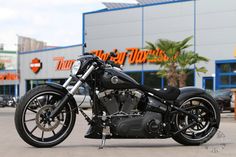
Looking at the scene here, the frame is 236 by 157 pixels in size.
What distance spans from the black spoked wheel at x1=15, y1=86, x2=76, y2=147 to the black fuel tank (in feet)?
2.28

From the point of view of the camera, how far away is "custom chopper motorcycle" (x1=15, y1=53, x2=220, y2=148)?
868 centimetres

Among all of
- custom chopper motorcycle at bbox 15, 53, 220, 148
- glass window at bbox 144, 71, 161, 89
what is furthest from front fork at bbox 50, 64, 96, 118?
glass window at bbox 144, 71, 161, 89

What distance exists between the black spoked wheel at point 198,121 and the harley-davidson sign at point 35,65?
63.7 metres

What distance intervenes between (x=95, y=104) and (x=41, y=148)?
1.05 meters

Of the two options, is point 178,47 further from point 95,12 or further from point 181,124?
point 181,124

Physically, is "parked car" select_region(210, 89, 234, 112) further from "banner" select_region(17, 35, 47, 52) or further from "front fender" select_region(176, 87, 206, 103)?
"banner" select_region(17, 35, 47, 52)

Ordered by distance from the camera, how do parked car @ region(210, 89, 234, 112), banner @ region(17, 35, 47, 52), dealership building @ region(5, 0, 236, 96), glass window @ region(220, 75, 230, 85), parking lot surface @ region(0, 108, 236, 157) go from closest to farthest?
parking lot surface @ region(0, 108, 236, 157) < parked car @ region(210, 89, 234, 112) < dealership building @ region(5, 0, 236, 96) < glass window @ region(220, 75, 230, 85) < banner @ region(17, 35, 47, 52)

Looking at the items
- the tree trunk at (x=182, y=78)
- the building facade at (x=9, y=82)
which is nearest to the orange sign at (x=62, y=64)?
the building facade at (x=9, y=82)

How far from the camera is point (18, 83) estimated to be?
7725 cm

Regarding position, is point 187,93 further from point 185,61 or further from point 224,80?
point 224,80

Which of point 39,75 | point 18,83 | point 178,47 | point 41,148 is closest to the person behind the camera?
point 41,148

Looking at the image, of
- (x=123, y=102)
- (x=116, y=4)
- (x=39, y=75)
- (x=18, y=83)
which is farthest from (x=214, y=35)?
(x=123, y=102)

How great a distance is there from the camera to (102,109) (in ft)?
29.0

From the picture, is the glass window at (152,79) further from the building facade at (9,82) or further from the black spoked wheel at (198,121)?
the black spoked wheel at (198,121)
